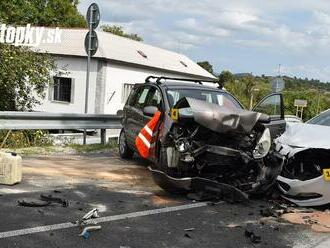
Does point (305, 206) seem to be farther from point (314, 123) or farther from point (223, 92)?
point (223, 92)

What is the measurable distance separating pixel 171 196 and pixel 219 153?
993 mm

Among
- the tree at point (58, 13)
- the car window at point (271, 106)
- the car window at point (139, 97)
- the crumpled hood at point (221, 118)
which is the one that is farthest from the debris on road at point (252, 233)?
the tree at point (58, 13)

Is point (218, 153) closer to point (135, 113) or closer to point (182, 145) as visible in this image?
point (182, 145)

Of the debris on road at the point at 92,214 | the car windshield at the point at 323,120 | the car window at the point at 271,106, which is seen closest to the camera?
the debris on road at the point at 92,214

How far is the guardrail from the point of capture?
12.0 meters

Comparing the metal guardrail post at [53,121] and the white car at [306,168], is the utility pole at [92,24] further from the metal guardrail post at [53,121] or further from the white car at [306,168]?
the white car at [306,168]

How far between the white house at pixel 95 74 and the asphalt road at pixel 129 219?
19.8 m

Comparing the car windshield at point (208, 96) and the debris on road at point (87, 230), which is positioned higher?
the car windshield at point (208, 96)

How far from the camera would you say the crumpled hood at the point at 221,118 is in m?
7.28

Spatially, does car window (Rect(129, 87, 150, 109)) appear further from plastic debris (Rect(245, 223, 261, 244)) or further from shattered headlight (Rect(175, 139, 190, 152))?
plastic debris (Rect(245, 223, 261, 244))

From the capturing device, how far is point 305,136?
8.08 m

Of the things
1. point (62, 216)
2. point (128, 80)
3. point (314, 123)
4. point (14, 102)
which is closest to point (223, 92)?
point (314, 123)

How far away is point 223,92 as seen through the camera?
1052cm

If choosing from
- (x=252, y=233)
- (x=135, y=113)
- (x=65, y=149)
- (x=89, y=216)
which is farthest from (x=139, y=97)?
(x=252, y=233)
